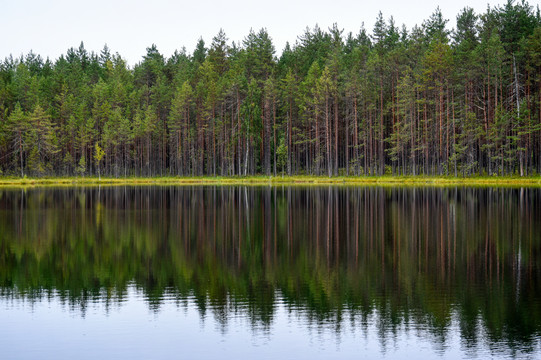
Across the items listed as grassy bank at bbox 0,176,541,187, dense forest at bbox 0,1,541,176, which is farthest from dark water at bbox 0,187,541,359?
dense forest at bbox 0,1,541,176

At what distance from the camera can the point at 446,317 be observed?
16.7m

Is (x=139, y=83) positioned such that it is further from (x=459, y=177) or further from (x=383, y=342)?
(x=383, y=342)

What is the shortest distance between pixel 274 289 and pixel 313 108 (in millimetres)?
90616

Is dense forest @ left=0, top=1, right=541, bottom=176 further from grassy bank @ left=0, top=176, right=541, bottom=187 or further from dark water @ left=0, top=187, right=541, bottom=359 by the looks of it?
dark water @ left=0, top=187, right=541, bottom=359

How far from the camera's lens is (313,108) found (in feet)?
358

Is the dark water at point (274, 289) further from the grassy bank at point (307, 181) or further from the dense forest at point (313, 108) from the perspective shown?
the dense forest at point (313, 108)

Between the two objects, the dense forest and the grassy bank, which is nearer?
the grassy bank

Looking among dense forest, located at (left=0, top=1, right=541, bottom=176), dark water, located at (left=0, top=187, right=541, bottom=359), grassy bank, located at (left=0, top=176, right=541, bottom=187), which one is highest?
dense forest, located at (left=0, top=1, right=541, bottom=176)

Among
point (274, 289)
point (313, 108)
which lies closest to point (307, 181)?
point (313, 108)

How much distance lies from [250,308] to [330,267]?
6.47 metres

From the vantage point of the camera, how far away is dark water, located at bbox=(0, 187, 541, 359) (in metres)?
14.9

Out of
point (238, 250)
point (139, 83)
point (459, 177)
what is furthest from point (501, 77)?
point (139, 83)

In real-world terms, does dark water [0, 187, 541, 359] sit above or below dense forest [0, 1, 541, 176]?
below

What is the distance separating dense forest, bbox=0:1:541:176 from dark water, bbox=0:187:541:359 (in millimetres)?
54684
